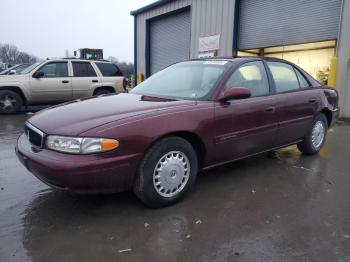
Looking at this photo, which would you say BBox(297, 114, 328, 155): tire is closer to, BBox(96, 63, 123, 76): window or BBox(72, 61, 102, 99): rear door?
BBox(72, 61, 102, 99): rear door

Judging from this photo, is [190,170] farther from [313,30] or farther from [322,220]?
[313,30]

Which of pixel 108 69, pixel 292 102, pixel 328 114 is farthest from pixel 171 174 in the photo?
pixel 108 69

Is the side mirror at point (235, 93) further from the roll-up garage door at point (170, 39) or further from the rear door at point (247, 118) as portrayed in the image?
the roll-up garage door at point (170, 39)

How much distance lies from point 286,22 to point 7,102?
8.68 metres

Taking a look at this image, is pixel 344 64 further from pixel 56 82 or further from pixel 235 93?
pixel 56 82

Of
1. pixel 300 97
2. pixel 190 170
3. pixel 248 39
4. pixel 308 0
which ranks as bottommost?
pixel 190 170

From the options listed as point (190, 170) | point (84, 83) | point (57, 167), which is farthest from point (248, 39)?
point (57, 167)

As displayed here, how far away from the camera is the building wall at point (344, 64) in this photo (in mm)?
8273

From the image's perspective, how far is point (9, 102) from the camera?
377 inches

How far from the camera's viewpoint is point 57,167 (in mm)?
2576

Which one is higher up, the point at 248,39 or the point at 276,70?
the point at 248,39

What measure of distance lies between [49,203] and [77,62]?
25.8 feet

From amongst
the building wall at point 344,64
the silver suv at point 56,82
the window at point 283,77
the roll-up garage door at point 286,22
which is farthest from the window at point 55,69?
the building wall at point 344,64

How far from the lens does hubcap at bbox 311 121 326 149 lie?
495 centimetres
